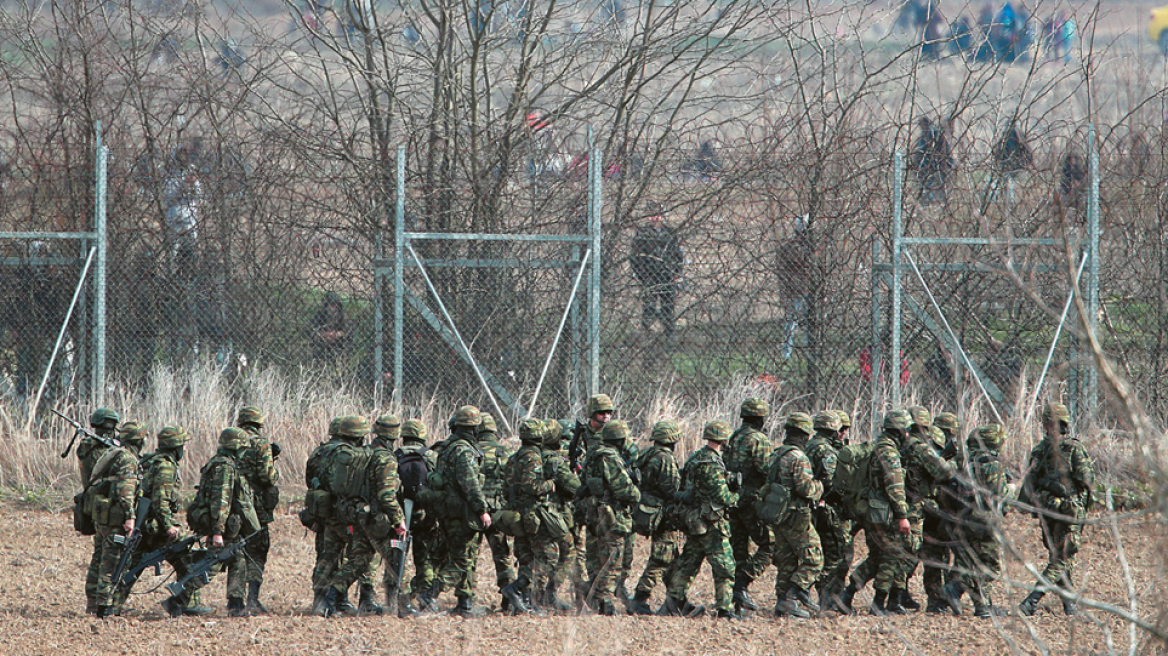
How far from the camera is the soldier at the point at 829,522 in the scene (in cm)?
695

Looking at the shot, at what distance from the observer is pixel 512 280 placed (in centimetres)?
1012

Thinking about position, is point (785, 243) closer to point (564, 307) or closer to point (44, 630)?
point (564, 307)

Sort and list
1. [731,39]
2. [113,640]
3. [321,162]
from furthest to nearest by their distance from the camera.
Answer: [731,39], [321,162], [113,640]

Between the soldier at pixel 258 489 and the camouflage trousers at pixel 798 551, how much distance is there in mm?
2976

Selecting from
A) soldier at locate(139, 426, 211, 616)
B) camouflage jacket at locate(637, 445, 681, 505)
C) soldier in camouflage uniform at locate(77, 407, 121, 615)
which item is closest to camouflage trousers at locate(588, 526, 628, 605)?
camouflage jacket at locate(637, 445, 681, 505)

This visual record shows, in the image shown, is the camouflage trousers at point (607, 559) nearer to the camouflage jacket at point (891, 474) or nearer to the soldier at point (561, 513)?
the soldier at point (561, 513)

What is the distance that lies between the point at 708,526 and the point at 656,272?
3713mm

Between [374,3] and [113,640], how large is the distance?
23.8 ft

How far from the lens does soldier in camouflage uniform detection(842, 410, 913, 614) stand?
21.9 feet

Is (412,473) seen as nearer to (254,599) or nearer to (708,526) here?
(254,599)

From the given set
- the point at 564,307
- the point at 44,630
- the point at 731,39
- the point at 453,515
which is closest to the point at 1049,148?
the point at 731,39

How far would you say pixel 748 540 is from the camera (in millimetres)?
7152

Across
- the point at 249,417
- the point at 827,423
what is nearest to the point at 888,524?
the point at 827,423

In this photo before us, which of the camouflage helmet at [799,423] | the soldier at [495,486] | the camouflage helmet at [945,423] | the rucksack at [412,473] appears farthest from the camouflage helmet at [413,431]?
the camouflage helmet at [945,423]
